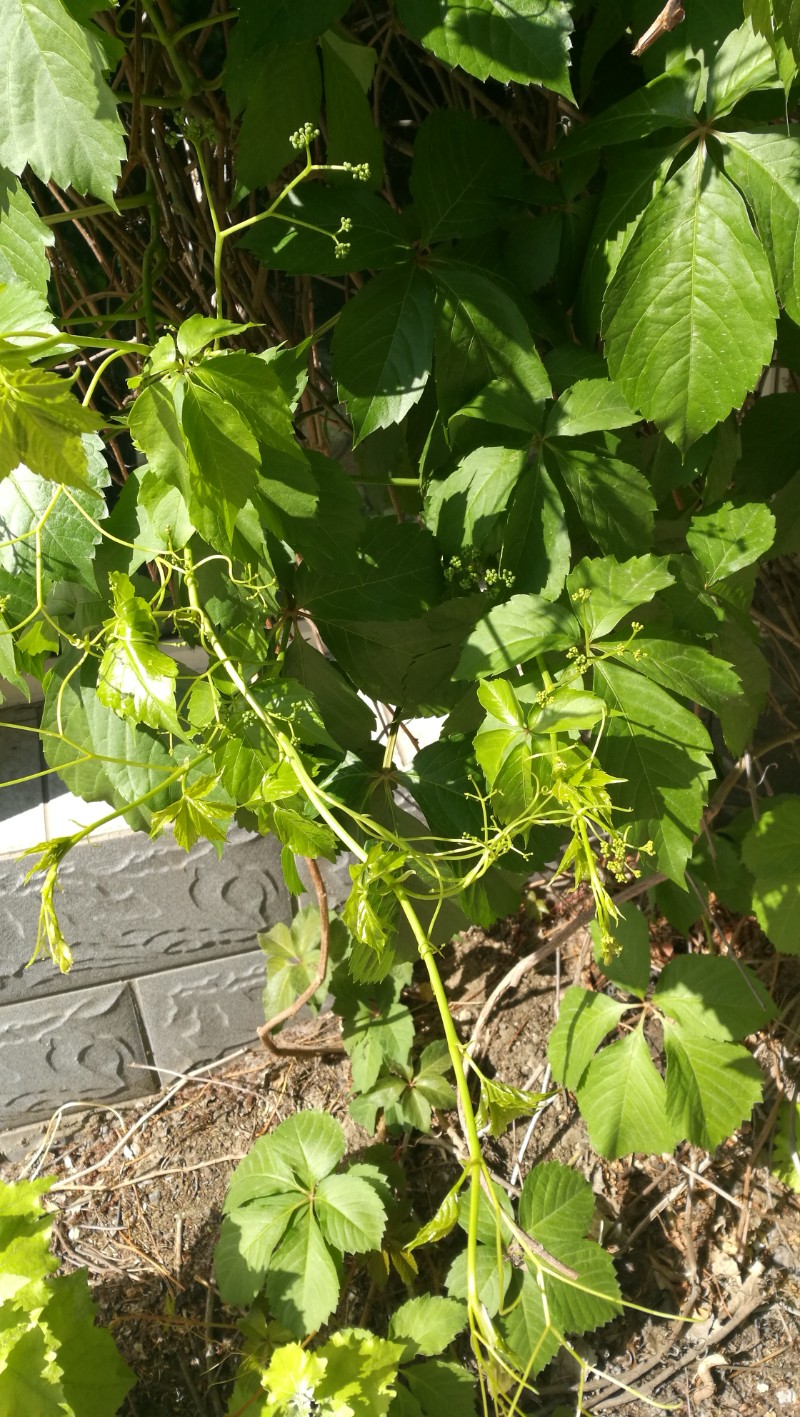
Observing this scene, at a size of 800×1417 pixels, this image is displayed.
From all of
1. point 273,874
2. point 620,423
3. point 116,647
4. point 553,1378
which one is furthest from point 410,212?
point 553,1378

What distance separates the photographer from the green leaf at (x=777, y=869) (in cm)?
139

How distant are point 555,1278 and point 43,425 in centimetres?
129

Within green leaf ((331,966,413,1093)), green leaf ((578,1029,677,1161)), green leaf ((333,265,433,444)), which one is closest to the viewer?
green leaf ((333,265,433,444))

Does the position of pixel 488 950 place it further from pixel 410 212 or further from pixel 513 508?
pixel 410 212

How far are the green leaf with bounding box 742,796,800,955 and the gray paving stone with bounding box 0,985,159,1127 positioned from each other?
3.64 feet

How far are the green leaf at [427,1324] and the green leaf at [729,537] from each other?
3.53 ft

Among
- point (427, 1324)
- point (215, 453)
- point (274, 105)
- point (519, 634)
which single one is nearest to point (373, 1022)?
point (427, 1324)

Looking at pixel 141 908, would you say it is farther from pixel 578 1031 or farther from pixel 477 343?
pixel 477 343

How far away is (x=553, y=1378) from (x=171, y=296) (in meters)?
1.62

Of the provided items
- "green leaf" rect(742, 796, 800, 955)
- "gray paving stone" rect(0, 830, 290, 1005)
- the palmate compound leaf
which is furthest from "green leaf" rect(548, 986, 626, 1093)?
"gray paving stone" rect(0, 830, 290, 1005)

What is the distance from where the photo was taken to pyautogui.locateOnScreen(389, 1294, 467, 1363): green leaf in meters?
1.40

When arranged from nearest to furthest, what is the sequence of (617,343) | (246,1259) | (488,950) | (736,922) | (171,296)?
(617,343) < (171,296) < (246,1259) < (736,922) < (488,950)

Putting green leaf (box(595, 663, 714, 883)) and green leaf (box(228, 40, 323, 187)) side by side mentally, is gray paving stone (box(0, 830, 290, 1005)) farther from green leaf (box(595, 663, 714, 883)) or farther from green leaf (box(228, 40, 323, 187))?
green leaf (box(228, 40, 323, 187))

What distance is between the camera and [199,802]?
0.79m
